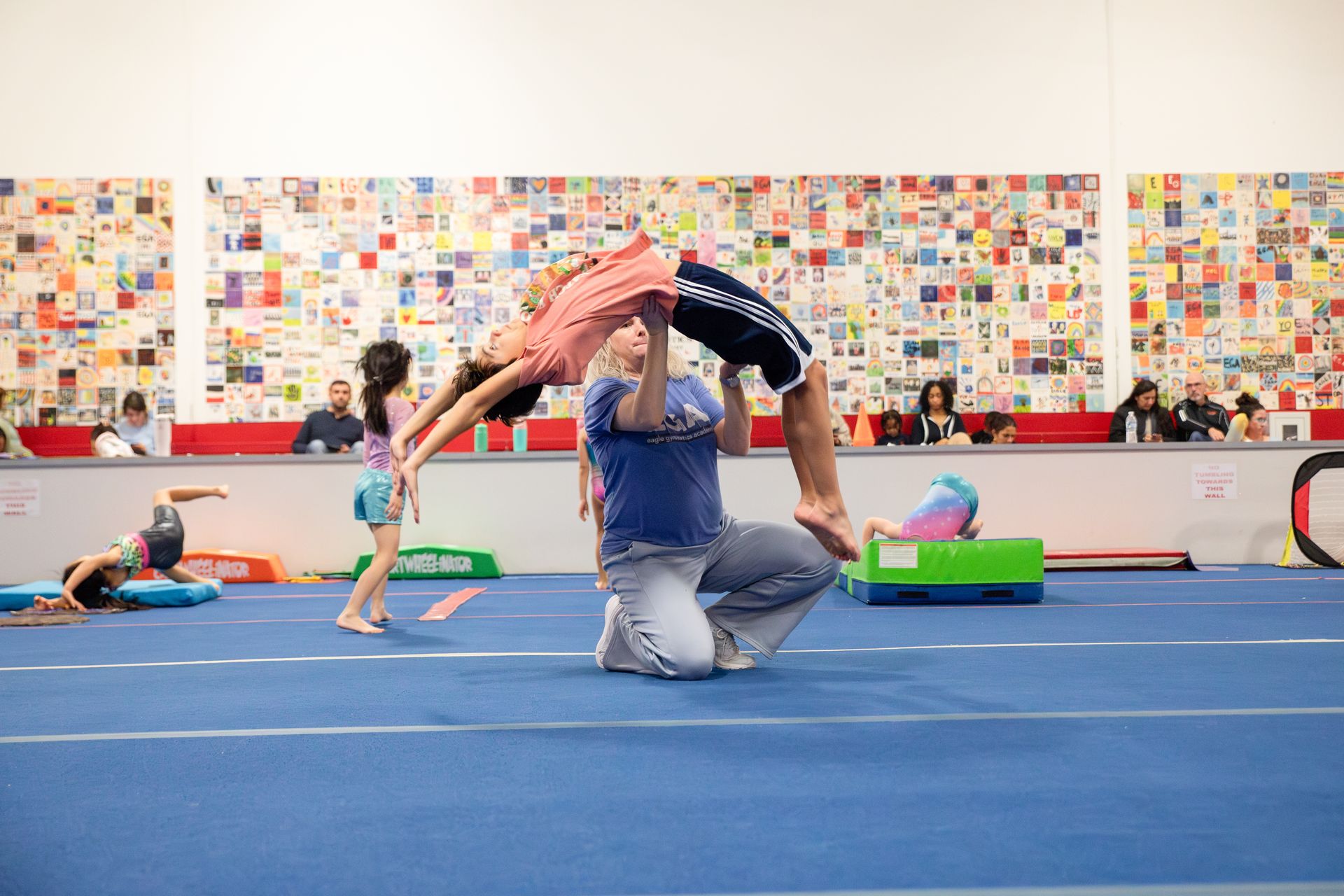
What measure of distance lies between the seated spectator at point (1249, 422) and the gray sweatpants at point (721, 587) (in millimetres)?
5216

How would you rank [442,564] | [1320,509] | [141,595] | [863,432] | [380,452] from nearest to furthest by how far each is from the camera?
[380,452], [141,595], [1320,509], [442,564], [863,432]

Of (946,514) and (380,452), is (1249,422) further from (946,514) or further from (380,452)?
(380,452)

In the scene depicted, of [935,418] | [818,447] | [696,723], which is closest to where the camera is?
[696,723]

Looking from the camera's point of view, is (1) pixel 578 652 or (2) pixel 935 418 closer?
(1) pixel 578 652

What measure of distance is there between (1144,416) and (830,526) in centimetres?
615

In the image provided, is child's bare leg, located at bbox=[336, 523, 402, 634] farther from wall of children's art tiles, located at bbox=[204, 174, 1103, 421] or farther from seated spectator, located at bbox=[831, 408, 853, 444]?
wall of children's art tiles, located at bbox=[204, 174, 1103, 421]

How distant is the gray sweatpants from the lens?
2.97 m

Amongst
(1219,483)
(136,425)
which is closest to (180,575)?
(136,425)

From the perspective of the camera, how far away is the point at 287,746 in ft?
7.11

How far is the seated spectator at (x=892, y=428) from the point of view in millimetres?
8062

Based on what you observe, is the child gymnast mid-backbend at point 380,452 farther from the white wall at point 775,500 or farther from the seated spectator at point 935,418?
the seated spectator at point 935,418

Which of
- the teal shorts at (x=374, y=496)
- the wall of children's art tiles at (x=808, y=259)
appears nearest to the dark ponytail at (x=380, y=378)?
the teal shorts at (x=374, y=496)

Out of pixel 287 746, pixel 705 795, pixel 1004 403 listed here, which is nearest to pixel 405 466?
pixel 287 746

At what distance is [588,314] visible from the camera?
2506mm
